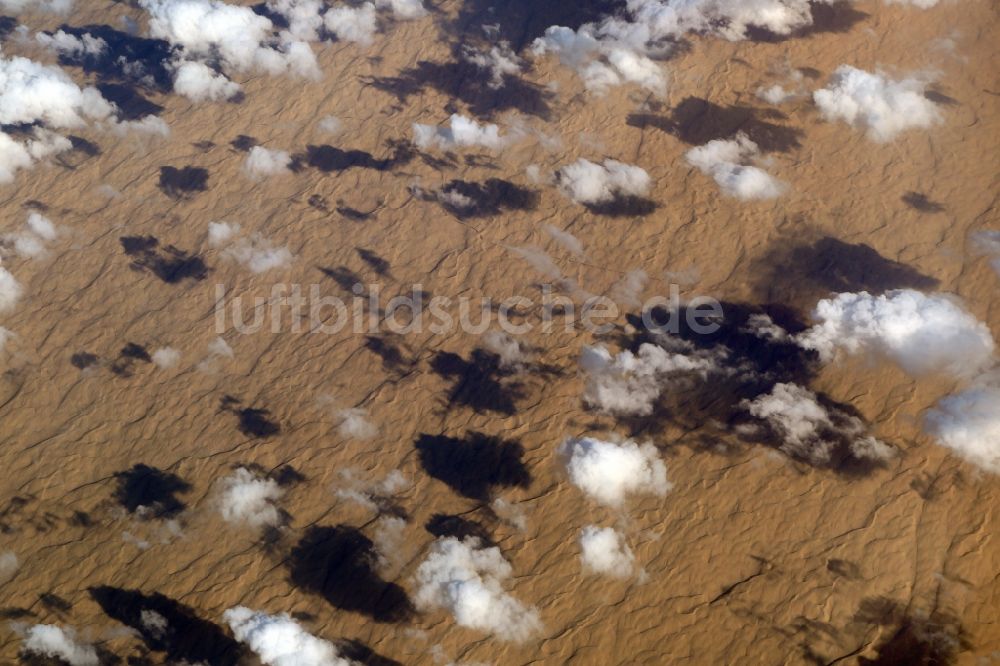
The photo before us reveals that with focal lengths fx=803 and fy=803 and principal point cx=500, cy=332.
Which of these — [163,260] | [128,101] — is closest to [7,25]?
[128,101]

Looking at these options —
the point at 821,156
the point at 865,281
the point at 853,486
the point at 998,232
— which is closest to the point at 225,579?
the point at 853,486

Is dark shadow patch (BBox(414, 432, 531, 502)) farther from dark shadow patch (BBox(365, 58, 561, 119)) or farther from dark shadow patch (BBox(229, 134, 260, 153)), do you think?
dark shadow patch (BBox(229, 134, 260, 153))

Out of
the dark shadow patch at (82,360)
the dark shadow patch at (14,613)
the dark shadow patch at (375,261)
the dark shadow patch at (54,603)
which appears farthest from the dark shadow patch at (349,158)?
the dark shadow patch at (14,613)

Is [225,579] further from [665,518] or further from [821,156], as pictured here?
[821,156]

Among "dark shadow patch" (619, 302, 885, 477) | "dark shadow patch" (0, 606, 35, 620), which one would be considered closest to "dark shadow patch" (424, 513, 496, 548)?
"dark shadow patch" (619, 302, 885, 477)

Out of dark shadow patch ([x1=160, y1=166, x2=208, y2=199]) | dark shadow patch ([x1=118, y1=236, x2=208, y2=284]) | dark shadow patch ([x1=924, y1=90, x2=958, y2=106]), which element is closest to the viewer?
dark shadow patch ([x1=924, y1=90, x2=958, y2=106])

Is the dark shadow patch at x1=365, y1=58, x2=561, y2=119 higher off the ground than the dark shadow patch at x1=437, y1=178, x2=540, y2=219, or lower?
higher

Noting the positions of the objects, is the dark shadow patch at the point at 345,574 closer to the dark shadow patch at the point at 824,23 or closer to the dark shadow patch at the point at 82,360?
the dark shadow patch at the point at 82,360
